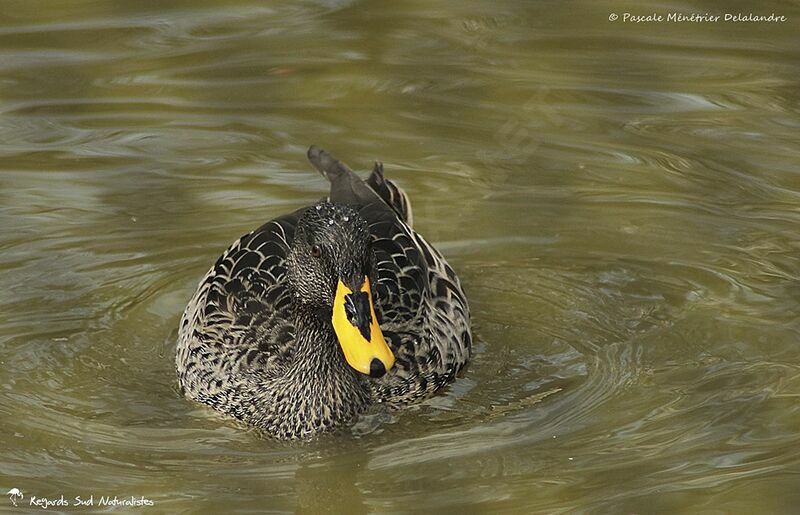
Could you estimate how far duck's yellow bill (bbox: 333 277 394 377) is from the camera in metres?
7.52

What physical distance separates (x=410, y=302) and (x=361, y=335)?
0.98m

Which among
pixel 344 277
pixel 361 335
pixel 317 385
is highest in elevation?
pixel 344 277

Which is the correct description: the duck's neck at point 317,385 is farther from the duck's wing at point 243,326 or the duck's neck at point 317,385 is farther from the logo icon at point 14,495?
the logo icon at point 14,495

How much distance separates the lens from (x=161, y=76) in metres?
12.1

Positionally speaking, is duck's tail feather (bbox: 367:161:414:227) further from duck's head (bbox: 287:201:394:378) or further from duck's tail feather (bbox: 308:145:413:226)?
duck's head (bbox: 287:201:394:378)

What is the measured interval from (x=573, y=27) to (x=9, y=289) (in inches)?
210

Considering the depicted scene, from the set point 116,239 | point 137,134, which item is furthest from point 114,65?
point 116,239

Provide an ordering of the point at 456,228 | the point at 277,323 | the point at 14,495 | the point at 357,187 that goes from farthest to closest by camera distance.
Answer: the point at 456,228, the point at 357,187, the point at 277,323, the point at 14,495

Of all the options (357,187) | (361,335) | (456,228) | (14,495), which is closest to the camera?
(14,495)

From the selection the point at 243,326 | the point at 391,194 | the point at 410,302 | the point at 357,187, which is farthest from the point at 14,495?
the point at 391,194

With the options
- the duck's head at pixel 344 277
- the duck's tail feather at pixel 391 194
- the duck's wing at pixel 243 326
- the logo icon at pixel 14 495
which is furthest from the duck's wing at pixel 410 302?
the logo icon at pixel 14 495

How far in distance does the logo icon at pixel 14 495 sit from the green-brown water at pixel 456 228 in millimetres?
64

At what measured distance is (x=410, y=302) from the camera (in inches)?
335

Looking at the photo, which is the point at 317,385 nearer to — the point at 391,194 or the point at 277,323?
the point at 277,323
